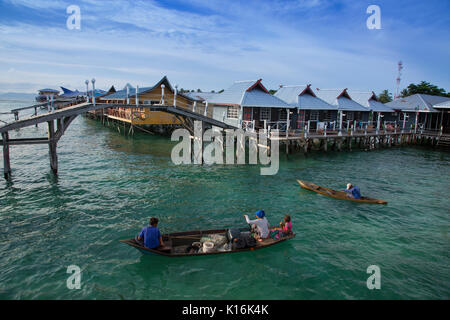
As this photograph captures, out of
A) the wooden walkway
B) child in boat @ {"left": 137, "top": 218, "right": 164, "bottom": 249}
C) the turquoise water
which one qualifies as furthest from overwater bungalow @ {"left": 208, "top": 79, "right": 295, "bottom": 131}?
child in boat @ {"left": 137, "top": 218, "right": 164, "bottom": 249}

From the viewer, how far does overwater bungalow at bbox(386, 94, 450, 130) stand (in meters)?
42.9

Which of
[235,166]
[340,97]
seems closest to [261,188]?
[235,166]

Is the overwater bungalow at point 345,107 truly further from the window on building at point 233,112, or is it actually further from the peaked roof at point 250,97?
the window on building at point 233,112

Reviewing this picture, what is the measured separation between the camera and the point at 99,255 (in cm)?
1034

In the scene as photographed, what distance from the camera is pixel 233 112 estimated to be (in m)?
30.1

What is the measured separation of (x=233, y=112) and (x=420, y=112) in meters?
32.3

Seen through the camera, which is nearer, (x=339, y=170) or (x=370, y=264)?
(x=370, y=264)

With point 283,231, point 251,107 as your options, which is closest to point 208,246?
point 283,231

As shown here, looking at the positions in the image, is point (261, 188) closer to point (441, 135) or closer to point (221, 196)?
point (221, 196)

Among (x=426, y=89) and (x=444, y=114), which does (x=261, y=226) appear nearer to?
(x=444, y=114)
